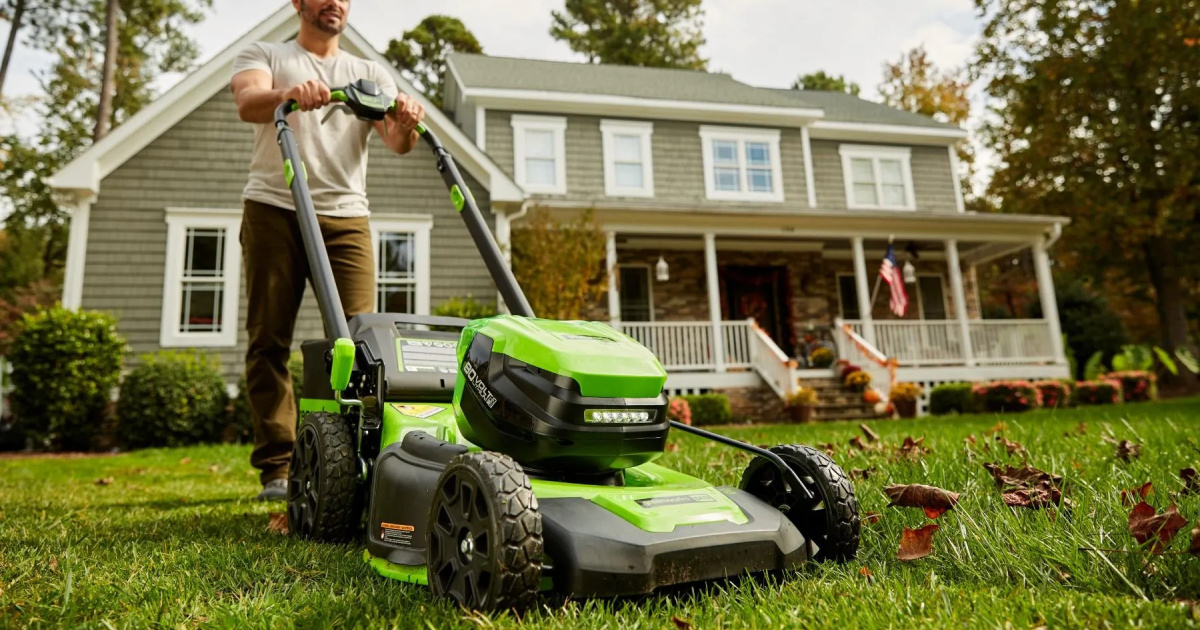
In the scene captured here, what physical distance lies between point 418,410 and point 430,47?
961 inches

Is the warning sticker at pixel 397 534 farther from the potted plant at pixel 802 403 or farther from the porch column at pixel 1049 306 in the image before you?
the porch column at pixel 1049 306

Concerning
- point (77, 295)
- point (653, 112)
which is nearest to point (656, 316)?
point (653, 112)

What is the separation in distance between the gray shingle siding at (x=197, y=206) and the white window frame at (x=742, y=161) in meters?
5.38

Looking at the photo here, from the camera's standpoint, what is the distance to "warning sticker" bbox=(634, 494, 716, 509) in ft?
5.69

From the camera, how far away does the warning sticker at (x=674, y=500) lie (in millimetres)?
1734

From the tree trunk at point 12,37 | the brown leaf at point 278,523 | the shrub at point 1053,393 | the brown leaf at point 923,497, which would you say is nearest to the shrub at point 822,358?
the shrub at point 1053,393

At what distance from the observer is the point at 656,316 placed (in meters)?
15.1

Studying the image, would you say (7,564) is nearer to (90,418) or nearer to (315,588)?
(315,588)

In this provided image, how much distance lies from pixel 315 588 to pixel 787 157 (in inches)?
609

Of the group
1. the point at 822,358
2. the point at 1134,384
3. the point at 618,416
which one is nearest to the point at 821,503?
the point at 618,416

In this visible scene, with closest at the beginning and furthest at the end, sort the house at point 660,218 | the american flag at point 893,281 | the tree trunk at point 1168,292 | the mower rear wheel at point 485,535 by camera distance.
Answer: the mower rear wheel at point 485,535, the house at point 660,218, the american flag at point 893,281, the tree trunk at point 1168,292

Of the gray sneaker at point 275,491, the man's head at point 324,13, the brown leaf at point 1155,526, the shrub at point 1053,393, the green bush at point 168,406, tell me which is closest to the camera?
the brown leaf at point 1155,526

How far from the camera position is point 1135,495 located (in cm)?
223

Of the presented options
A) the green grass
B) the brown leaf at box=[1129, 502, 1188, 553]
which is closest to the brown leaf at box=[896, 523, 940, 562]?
the green grass
